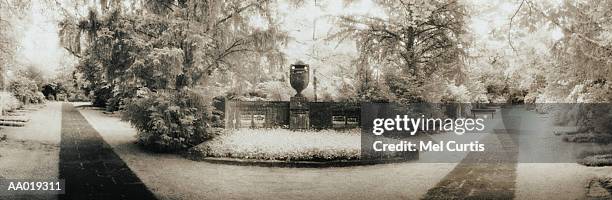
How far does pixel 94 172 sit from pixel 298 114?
6.51m

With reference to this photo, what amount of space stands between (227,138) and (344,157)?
306 centimetres

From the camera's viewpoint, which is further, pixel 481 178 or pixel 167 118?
pixel 167 118

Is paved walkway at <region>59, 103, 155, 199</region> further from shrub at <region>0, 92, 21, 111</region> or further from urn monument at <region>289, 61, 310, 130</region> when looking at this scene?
shrub at <region>0, 92, 21, 111</region>

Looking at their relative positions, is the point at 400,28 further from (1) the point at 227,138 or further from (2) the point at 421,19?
(1) the point at 227,138

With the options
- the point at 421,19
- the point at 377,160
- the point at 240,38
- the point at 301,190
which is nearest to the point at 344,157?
the point at 377,160

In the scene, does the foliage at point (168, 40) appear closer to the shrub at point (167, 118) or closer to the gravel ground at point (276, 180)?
the shrub at point (167, 118)

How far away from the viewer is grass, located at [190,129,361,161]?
344 inches

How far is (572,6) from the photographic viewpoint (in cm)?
664

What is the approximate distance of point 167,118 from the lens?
9570mm

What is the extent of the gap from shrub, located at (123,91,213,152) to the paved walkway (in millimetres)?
815


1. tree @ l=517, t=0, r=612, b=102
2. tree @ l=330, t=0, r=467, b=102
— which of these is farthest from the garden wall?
tree @ l=517, t=0, r=612, b=102

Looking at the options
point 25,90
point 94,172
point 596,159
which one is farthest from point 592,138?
point 25,90

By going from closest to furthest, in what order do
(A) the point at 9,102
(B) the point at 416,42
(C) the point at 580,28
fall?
(C) the point at 580,28
(B) the point at 416,42
(A) the point at 9,102

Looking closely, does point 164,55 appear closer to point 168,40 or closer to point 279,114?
point 168,40
